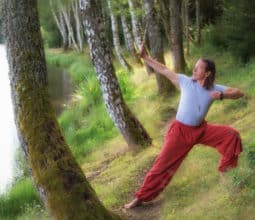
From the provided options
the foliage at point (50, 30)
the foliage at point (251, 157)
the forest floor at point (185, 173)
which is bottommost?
the foliage at point (50, 30)

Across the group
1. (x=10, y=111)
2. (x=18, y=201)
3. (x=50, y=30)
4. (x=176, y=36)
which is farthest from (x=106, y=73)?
(x=50, y=30)

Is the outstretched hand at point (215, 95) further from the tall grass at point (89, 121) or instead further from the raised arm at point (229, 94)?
the tall grass at point (89, 121)

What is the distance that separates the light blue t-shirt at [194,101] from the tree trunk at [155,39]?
268 inches

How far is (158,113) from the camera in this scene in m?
12.8

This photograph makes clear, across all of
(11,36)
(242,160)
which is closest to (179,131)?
(242,160)

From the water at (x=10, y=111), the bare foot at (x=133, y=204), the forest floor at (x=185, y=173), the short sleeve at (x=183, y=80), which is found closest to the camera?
the forest floor at (x=185, y=173)

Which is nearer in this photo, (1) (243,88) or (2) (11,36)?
(2) (11,36)

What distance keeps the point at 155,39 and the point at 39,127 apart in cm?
743

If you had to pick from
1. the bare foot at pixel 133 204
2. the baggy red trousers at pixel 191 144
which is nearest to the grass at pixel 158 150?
the baggy red trousers at pixel 191 144

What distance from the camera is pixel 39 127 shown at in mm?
6594

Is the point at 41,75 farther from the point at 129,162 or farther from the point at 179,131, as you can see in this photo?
the point at 129,162

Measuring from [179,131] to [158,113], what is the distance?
6070mm

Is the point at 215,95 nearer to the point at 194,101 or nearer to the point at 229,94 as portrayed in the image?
the point at 229,94

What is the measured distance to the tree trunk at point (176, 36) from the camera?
47.3 ft
